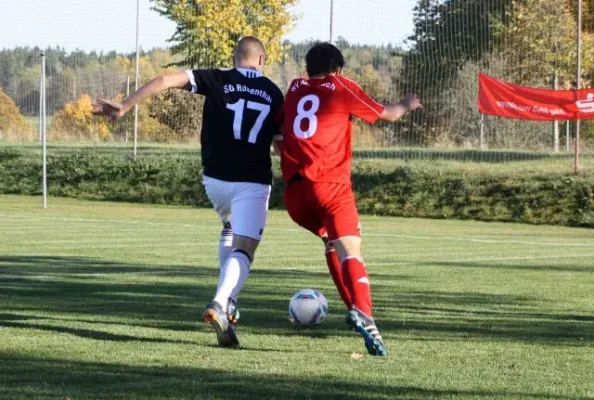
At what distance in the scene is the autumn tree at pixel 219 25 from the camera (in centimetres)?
3475

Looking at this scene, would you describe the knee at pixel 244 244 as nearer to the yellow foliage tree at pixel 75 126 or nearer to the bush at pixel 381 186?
the bush at pixel 381 186

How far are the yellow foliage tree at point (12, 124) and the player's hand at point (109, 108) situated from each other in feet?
109

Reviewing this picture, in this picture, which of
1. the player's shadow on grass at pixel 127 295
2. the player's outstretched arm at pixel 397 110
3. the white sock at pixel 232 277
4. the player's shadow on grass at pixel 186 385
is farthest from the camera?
the player's shadow on grass at pixel 127 295

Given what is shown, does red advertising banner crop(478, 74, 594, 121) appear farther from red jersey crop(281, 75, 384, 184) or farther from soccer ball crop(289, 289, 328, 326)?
red jersey crop(281, 75, 384, 184)

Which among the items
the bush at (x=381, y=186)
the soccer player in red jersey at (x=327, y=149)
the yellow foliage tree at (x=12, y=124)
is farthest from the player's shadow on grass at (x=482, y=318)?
the yellow foliage tree at (x=12, y=124)

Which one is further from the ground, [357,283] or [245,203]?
[245,203]

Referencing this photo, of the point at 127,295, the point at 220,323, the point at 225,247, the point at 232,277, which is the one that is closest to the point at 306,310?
the point at 225,247

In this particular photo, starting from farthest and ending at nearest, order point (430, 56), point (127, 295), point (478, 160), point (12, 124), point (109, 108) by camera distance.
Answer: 1. point (12, 124)
2. point (430, 56)
3. point (478, 160)
4. point (127, 295)
5. point (109, 108)

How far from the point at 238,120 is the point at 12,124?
33682 millimetres

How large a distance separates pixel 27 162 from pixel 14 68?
582 cm

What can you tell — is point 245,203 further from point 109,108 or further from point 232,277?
point 109,108

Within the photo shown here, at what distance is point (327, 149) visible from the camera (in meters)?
7.58

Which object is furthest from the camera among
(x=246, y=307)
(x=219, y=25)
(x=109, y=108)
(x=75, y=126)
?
(x=75, y=126)

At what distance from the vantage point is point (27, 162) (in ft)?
119
